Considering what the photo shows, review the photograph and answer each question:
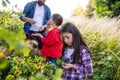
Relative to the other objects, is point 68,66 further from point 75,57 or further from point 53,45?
point 53,45

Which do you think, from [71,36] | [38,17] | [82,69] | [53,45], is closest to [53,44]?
[53,45]

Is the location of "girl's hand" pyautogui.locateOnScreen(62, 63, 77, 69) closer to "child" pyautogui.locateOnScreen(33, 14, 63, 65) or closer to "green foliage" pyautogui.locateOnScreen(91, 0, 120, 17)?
"child" pyautogui.locateOnScreen(33, 14, 63, 65)

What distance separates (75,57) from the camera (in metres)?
4.46

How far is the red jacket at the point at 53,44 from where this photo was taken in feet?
18.8

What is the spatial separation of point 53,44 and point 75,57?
1.39 metres

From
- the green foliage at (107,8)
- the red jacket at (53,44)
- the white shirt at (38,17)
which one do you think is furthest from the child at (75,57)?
the green foliage at (107,8)

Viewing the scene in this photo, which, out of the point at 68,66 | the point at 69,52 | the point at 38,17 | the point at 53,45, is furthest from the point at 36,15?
the point at 68,66

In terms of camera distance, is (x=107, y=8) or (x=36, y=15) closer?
(x=36, y=15)

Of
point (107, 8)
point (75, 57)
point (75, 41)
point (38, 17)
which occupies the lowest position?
point (107, 8)

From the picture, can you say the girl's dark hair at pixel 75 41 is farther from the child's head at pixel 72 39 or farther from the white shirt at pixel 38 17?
the white shirt at pixel 38 17

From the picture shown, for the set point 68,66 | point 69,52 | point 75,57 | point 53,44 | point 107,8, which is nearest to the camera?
point 68,66

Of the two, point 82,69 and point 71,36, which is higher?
point 71,36

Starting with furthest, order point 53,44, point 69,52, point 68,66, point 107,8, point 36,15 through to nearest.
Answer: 1. point 107,8
2. point 36,15
3. point 53,44
4. point 69,52
5. point 68,66

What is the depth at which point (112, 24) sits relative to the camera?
32.5 feet
